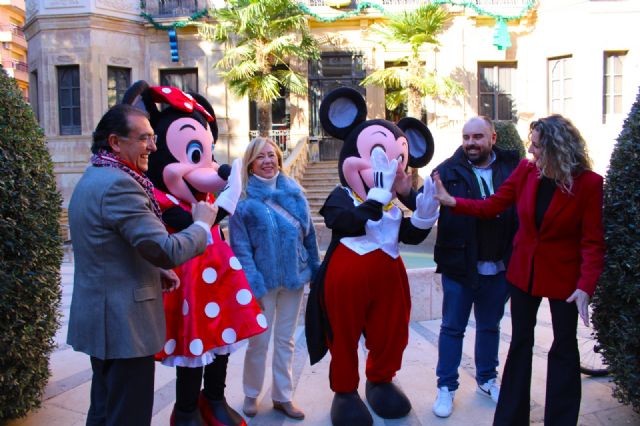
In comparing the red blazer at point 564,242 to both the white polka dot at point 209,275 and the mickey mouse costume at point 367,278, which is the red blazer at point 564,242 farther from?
the white polka dot at point 209,275

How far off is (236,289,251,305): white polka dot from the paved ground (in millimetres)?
884

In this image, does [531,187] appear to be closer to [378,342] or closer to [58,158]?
[378,342]

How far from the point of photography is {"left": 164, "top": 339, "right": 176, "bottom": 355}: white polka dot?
3.00 meters

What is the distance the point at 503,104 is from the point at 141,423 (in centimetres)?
1624

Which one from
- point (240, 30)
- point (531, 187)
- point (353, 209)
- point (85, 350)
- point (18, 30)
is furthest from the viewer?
point (18, 30)

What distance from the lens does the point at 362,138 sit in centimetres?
361

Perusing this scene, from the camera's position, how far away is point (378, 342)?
3510 mm

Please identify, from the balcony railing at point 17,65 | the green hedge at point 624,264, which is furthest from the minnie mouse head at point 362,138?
the balcony railing at point 17,65

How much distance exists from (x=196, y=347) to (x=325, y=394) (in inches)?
54.5

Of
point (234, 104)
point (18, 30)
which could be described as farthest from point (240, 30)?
point (18, 30)

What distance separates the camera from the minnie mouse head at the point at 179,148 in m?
3.16

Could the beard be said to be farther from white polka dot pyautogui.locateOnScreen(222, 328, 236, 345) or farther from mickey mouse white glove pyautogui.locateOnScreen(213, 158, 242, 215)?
white polka dot pyautogui.locateOnScreen(222, 328, 236, 345)

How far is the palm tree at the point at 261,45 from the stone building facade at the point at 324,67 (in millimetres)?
1795

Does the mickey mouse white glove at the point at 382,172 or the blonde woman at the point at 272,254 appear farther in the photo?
the blonde woman at the point at 272,254
